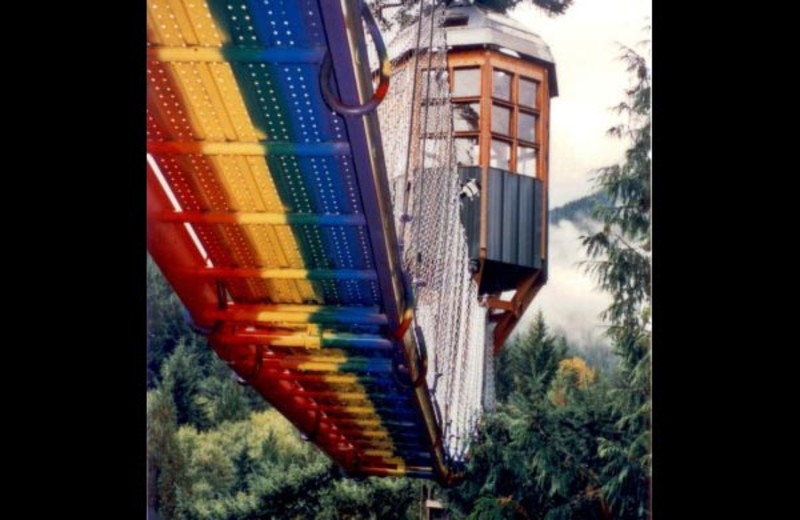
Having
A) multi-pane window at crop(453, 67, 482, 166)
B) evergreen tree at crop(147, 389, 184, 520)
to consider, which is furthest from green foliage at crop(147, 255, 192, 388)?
multi-pane window at crop(453, 67, 482, 166)

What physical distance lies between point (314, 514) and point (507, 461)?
0.65 m

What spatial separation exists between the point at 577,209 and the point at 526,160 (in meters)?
0.35

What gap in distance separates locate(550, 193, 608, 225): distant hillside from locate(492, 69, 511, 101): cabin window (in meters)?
0.55

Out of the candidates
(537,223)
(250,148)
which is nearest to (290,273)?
(250,148)

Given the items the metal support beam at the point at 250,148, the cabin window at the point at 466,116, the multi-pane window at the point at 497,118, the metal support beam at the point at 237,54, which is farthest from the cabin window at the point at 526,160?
the metal support beam at the point at 237,54

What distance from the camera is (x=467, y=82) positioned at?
327 cm

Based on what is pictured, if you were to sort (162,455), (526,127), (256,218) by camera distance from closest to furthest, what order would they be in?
1. (256,218)
2. (162,455)
3. (526,127)

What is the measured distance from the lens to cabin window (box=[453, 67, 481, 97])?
3211mm

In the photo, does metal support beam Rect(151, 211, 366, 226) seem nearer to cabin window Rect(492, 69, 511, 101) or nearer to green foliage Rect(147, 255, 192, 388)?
green foliage Rect(147, 255, 192, 388)

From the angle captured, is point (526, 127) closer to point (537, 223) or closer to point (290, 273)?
point (537, 223)

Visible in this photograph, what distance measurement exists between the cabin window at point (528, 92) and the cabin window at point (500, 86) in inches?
6.0
